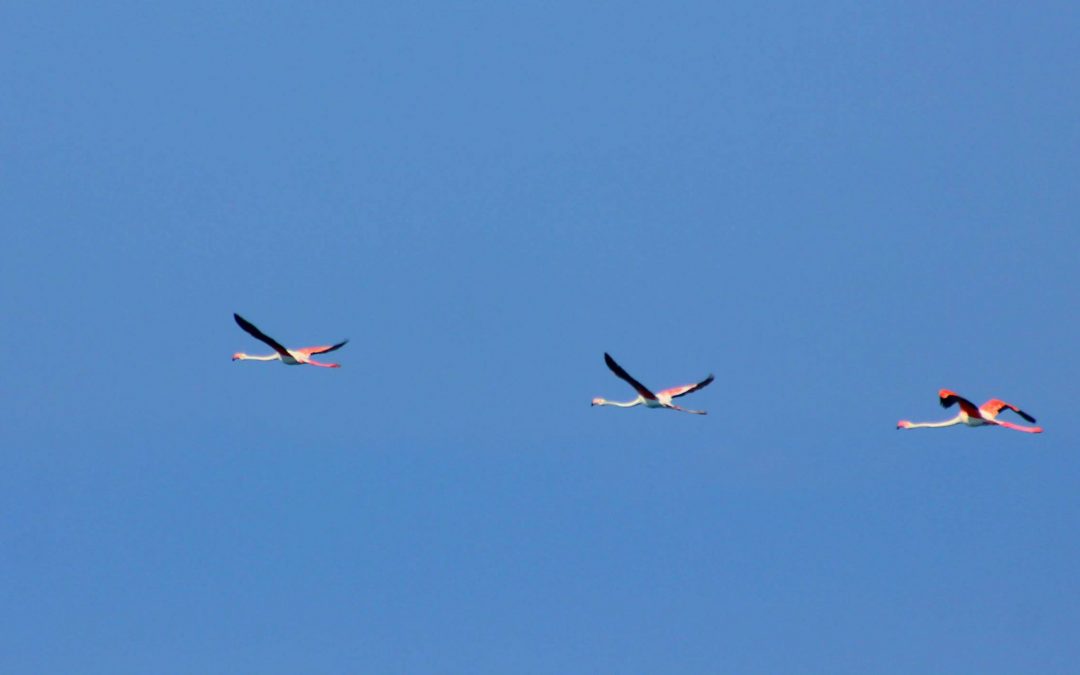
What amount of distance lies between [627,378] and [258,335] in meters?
11.4

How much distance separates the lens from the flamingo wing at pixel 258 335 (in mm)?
62434

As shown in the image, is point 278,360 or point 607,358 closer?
point 607,358

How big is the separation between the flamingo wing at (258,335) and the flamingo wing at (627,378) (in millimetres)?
10763

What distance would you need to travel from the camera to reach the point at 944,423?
6262 centimetres

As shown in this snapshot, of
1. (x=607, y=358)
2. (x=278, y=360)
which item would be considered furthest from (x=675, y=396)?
(x=278, y=360)

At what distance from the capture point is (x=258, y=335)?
64.2 m

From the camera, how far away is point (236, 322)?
6216 centimetres

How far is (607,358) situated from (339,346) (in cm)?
1053

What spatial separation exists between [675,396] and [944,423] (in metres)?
10.4

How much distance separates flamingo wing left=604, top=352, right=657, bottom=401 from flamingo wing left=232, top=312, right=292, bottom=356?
10.8 meters

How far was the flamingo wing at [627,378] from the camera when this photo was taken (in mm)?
62338

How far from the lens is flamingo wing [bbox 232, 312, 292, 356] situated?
62.4m

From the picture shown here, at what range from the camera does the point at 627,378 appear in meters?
64.4

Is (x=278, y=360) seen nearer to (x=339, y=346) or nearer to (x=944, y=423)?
(x=339, y=346)
